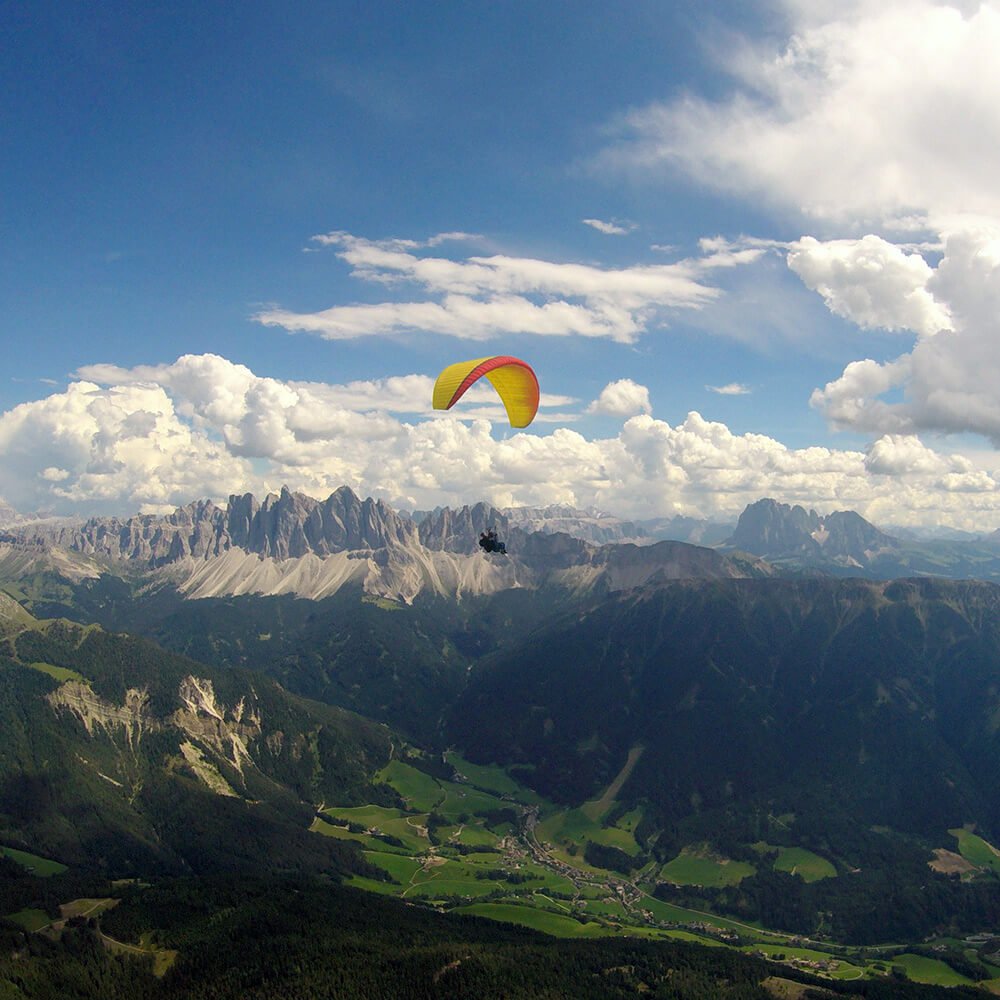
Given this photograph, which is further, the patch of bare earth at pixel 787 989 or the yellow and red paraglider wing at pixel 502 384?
the patch of bare earth at pixel 787 989

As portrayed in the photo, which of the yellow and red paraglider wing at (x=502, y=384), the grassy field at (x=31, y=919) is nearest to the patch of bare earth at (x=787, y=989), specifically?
the yellow and red paraglider wing at (x=502, y=384)

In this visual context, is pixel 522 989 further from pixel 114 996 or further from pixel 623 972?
pixel 114 996

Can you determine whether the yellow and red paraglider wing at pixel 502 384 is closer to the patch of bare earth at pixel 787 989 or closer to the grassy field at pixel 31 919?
the patch of bare earth at pixel 787 989

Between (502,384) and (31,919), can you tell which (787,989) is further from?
(31,919)

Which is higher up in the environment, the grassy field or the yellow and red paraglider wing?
the yellow and red paraglider wing

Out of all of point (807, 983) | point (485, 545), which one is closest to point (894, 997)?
point (807, 983)

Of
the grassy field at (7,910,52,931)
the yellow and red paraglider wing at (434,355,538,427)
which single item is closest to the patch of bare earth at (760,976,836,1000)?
the yellow and red paraglider wing at (434,355,538,427)

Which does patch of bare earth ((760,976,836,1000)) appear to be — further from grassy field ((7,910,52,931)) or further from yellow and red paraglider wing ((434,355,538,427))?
grassy field ((7,910,52,931))

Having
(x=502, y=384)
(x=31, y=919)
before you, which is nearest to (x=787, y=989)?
(x=502, y=384)

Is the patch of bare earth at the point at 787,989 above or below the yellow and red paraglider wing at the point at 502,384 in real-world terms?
below
